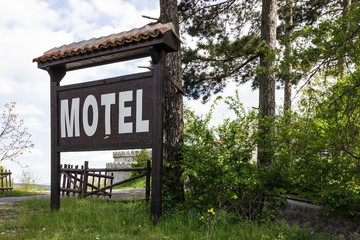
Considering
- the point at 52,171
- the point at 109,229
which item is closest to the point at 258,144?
the point at 109,229

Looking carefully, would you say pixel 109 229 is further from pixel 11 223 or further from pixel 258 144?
pixel 258 144

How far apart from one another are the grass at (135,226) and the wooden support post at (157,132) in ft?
1.05

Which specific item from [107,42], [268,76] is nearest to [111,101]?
[107,42]

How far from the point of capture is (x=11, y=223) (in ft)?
17.9

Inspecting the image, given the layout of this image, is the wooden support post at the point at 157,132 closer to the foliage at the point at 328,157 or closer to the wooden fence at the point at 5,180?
the foliage at the point at 328,157

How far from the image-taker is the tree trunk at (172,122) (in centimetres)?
649

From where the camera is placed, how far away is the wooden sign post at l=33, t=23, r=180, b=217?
5391 mm

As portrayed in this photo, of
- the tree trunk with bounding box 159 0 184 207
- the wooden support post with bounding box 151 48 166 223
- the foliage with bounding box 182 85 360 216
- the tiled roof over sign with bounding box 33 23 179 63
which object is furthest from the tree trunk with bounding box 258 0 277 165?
the tiled roof over sign with bounding box 33 23 179 63

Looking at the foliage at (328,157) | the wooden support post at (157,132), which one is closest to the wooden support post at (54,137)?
the wooden support post at (157,132)

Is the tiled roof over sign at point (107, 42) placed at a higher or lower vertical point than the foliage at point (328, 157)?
higher

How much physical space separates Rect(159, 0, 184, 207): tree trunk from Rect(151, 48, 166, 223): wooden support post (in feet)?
2.45

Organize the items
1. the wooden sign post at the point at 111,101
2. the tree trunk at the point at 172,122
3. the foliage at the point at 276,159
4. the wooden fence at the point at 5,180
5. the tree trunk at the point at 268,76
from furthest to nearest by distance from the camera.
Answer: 1. the wooden fence at the point at 5,180
2. the tree trunk at the point at 268,76
3. the tree trunk at the point at 172,122
4. the wooden sign post at the point at 111,101
5. the foliage at the point at 276,159

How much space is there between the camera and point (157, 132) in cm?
534

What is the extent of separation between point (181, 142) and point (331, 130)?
3.13 metres
